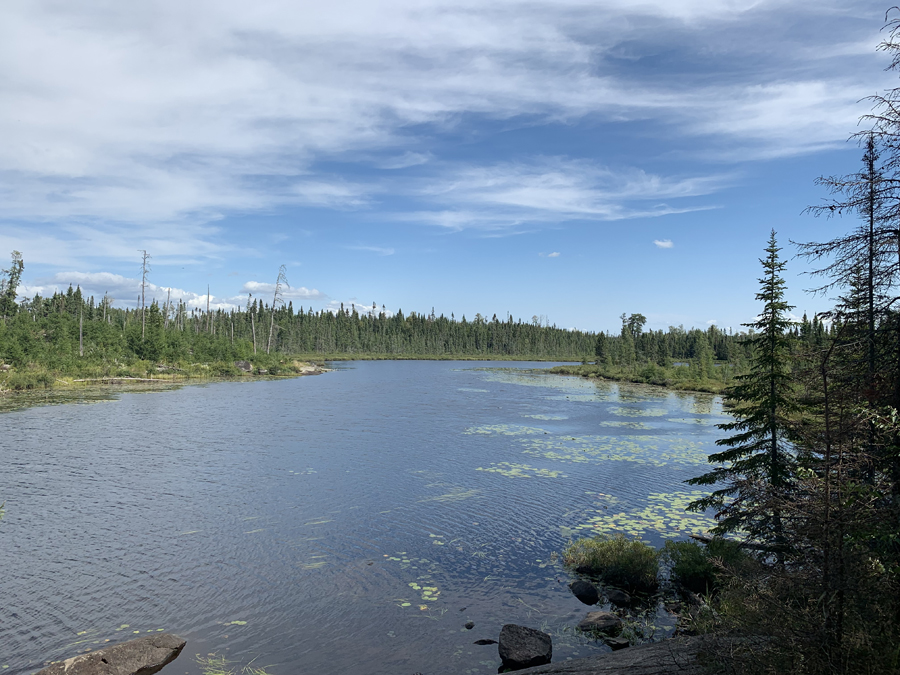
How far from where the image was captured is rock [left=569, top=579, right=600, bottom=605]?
15734 mm

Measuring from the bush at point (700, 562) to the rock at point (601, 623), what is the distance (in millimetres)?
3298

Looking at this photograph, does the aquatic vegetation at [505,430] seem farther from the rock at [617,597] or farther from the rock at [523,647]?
the rock at [523,647]

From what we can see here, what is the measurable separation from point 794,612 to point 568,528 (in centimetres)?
1430

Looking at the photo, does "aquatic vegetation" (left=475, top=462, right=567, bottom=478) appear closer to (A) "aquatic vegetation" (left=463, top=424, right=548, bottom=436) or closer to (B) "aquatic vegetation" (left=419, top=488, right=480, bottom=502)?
(B) "aquatic vegetation" (left=419, top=488, right=480, bottom=502)

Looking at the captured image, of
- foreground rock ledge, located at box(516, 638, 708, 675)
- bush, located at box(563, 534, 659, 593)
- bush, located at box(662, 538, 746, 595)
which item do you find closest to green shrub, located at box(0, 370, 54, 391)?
bush, located at box(563, 534, 659, 593)

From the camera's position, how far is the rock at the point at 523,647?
1211 cm

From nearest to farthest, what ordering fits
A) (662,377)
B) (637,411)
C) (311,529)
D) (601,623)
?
(601,623)
(311,529)
(637,411)
(662,377)

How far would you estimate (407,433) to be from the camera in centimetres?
4262

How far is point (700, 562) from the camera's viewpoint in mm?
16391

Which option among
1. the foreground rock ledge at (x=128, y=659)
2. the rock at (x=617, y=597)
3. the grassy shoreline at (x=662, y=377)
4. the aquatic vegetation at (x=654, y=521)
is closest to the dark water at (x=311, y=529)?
the aquatic vegetation at (x=654, y=521)

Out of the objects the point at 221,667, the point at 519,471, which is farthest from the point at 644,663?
the point at 519,471

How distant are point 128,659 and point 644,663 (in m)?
11.5

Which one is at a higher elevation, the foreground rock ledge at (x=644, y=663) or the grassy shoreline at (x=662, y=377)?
the grassy shoreline at (x=662, y=377)

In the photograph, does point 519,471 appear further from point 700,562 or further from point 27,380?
point 27,380
